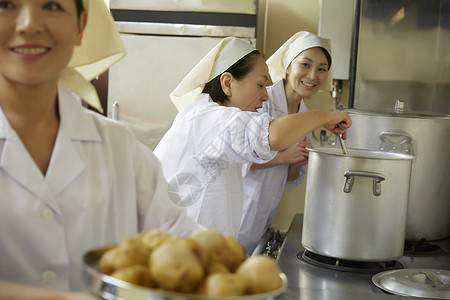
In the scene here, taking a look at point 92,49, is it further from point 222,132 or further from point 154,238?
point 222,132

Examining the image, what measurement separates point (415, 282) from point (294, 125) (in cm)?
55

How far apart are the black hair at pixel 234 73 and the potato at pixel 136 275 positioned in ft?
4.47

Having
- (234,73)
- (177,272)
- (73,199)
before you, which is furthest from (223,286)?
(234,73)

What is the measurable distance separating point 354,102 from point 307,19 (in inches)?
30.9

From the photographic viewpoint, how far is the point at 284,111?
253 centimetres

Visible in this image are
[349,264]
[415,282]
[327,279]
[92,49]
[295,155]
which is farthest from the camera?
[295,155]

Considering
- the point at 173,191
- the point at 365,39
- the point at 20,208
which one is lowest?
the point at 173,191

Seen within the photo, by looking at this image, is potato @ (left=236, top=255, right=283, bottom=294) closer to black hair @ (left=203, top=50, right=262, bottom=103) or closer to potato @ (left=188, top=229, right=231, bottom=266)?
potato @ (left=188, top=229, right=231, bottom=266)

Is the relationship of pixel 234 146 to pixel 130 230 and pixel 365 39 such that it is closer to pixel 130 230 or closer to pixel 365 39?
pixel 130 230

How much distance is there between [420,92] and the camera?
2.58 metres

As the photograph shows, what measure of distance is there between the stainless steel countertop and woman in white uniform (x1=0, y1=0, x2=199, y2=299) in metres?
0.46

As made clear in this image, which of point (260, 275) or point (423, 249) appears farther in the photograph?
point (423, 249)

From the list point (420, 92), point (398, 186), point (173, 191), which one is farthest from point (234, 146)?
point (420, 92)

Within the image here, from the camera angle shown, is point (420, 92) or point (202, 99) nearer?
point (202, 99)
